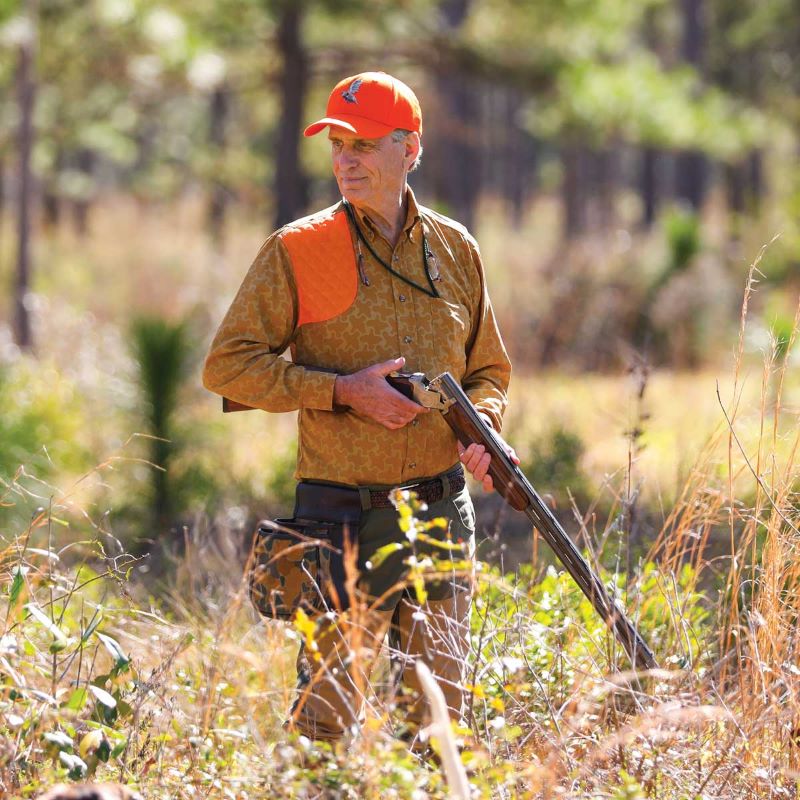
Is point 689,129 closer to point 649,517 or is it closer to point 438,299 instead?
point 649,517

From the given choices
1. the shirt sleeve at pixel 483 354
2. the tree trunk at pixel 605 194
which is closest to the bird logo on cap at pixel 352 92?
the shirt sleeve at pixel 483 354

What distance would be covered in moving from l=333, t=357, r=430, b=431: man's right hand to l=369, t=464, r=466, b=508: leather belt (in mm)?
177

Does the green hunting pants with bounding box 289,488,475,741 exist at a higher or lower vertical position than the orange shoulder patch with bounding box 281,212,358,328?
lower

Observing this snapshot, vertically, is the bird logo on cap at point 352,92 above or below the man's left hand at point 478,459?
above

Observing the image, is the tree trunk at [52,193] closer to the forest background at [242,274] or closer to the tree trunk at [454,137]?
the forest background at [242,274]

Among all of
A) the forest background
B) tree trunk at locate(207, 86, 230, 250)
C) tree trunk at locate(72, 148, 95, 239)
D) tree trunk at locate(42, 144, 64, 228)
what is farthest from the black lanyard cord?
tree trunk at locate(42, 144, 64, 228)

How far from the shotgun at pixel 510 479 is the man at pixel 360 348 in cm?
4

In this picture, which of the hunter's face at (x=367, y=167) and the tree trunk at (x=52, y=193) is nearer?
the hunter's face at (x=367, y=167)

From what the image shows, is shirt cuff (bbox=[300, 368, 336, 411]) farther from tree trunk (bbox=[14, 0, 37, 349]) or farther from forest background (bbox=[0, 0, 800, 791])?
tree trunk (bbox=[14, 0, 37, 349])

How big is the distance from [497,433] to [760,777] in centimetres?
97

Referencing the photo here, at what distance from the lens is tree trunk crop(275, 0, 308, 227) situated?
12.3 meters

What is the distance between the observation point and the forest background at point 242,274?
190 inches

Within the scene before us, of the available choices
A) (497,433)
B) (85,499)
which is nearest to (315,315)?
(497,433)

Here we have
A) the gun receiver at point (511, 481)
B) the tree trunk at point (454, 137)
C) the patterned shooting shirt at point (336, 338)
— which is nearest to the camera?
the gun receiver at point (511, 481)
